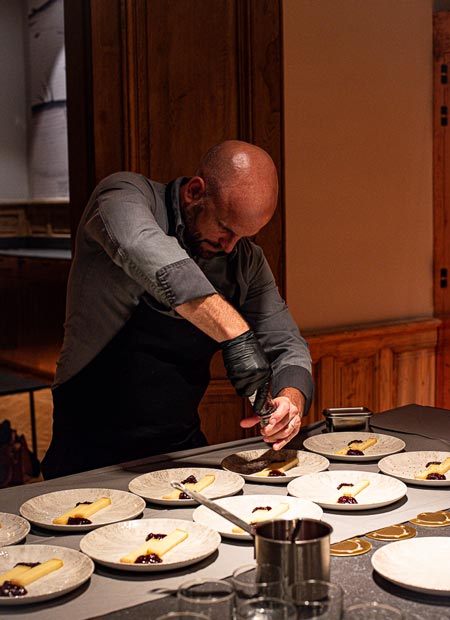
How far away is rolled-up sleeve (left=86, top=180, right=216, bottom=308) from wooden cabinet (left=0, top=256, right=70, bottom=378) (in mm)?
4296

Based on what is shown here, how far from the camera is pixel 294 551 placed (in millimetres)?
1272

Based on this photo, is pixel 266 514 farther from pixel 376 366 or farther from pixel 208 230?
pixel 376 366

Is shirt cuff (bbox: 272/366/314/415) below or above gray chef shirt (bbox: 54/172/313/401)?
below

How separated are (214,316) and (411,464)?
0.65m

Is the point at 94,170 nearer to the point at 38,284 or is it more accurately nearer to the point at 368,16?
the point at 368,16

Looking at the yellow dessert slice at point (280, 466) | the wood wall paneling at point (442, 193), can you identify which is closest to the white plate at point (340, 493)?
the yellow dessert slice at point (280, 466)

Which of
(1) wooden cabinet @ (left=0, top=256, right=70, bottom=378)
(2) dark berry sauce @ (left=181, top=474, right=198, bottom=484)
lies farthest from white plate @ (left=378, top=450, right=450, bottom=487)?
(1) wooden cabinet @ (left=0, top=256, right=70, bottom=378)

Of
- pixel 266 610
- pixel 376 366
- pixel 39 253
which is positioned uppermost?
pixel 39 253

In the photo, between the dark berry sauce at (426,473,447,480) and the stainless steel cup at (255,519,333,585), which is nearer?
the stainless steel cup at (255,519,333,585)

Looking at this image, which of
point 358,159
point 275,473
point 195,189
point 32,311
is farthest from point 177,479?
point 32,311

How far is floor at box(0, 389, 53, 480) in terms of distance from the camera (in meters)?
5.94

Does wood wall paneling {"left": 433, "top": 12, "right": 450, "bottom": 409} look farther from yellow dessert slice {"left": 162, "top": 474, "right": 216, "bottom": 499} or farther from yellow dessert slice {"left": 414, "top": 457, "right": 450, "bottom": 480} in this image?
yellow dessert slice {"left": 162, "top": 474, "right": 216, "bottom": 499}

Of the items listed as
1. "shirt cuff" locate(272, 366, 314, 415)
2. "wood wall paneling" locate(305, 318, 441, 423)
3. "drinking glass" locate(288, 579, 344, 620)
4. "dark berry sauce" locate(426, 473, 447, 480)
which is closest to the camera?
"drinking glass" locate(288, 579, 344, 620)

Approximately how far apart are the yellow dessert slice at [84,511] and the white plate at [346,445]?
0.71 meters
